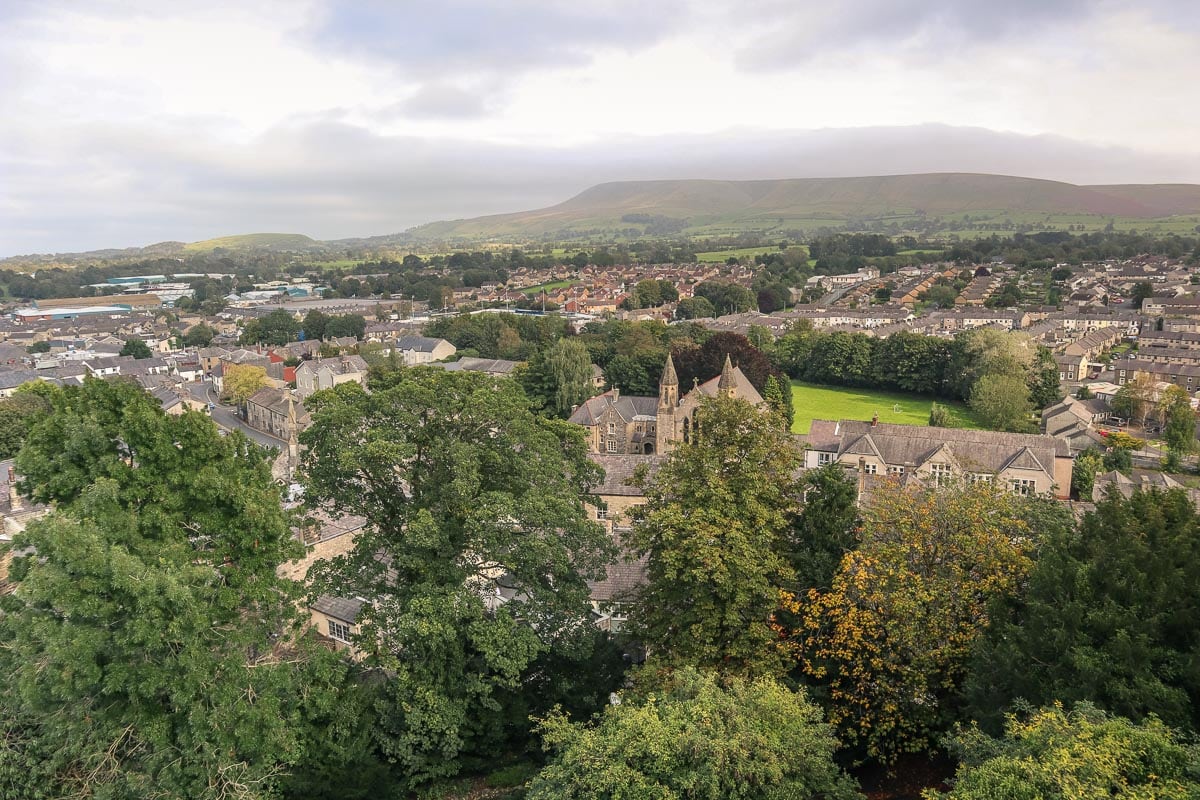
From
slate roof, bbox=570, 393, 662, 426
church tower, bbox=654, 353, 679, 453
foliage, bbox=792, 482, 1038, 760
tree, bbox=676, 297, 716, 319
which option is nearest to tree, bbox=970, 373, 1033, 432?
slate roof, bbox=570, 393, 662, 426

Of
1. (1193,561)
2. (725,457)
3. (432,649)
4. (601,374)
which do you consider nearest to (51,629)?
(432,649)

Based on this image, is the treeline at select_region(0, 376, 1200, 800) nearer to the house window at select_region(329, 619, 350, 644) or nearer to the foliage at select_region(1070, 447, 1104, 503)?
the house window at select_region(329, 619, 350, 644)

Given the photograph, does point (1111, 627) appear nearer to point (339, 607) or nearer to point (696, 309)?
point (339, 607)

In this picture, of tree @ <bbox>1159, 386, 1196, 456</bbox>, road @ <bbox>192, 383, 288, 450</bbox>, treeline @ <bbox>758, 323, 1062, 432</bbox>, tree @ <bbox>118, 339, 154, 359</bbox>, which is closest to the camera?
tree @ <bbox>1159, 386, 1196, 456</bbox>

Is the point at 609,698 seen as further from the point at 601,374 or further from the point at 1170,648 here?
the point at 601,374

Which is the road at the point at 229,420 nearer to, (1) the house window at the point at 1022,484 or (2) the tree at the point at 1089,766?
(1) the house window at the point at 1022,484

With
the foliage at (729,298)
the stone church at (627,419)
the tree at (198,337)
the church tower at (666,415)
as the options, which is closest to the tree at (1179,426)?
the stone church at (627,419)

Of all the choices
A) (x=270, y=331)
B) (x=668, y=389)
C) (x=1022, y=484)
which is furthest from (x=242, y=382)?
(x=1022, y=484)
